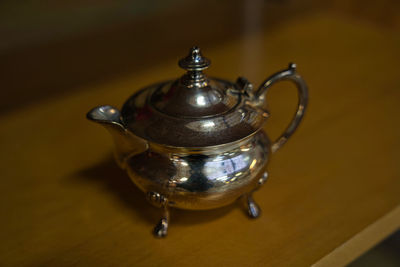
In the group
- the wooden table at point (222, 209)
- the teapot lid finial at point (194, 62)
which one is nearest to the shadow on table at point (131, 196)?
the wooden table at point (222, 209)

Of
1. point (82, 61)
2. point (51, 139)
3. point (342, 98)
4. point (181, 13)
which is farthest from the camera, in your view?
point (181, 13)

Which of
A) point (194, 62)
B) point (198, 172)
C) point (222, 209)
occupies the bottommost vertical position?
point (222, 209)

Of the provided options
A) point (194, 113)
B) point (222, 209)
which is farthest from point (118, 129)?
point (222, 209)

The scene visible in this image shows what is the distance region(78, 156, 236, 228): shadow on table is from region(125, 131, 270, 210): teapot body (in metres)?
0.08

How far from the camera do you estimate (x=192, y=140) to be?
51cm

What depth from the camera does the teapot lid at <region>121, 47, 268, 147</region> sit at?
51 centimetres

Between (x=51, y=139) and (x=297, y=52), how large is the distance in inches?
28.9

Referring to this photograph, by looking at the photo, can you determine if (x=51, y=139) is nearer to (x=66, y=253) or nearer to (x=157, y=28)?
(x=66, y=253)

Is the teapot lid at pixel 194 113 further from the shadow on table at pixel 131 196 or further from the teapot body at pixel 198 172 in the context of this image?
the shadow on table at pixel 131 196

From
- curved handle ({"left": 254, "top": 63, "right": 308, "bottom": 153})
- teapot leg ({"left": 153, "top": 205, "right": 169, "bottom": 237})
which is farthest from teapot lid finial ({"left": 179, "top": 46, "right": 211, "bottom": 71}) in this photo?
teapot leg ({"left": 153, "top": 205, "right": 169, "bottom": 237})

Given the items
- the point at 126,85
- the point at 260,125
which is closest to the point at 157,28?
the point at 126,85

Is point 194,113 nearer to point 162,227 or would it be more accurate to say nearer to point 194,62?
point 194,62

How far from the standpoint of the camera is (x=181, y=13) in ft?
5.58

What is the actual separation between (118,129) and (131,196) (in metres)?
0.17
